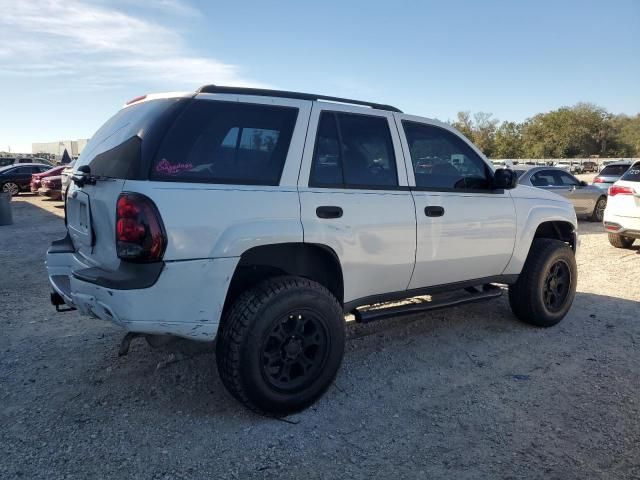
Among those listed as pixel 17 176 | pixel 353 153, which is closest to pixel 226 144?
pixel 353 153

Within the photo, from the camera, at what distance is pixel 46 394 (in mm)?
3521

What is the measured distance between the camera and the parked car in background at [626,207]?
8.20 meters

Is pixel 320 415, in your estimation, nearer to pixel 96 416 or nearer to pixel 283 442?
pixel 283 442

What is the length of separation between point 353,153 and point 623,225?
6.79m

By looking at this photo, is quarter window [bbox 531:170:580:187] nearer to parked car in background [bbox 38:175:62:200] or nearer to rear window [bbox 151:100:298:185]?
rear window [bbox 151:100:298:185]

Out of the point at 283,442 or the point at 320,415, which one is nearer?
the point at 283,442

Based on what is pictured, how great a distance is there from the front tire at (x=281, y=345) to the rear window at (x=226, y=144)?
0.72 metres

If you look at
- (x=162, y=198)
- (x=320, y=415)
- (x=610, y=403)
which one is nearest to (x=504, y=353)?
(x=610, y=403)

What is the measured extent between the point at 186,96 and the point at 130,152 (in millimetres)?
496

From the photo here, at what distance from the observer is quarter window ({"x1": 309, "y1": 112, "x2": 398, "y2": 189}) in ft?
11.4

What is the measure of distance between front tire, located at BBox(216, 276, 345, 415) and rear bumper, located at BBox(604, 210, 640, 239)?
22.8ft

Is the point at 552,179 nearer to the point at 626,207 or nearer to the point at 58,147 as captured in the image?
the point at 626,207

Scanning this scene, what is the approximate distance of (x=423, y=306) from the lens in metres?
4.12

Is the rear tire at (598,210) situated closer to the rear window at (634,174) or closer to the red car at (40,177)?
the rear window at (634,174)
